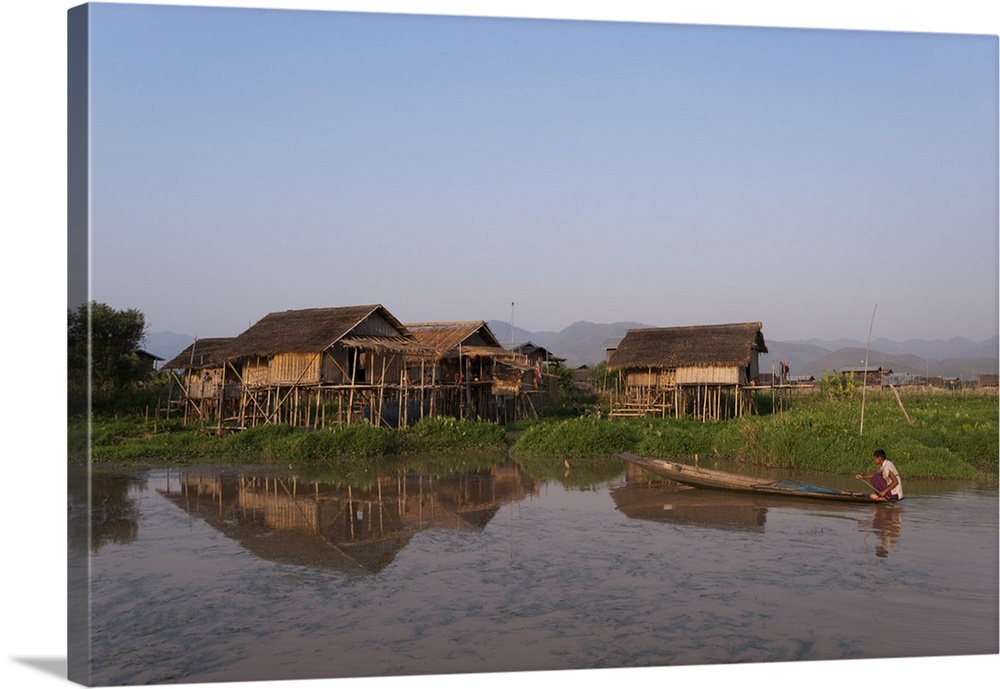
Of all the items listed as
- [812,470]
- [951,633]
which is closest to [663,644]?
[951,633]

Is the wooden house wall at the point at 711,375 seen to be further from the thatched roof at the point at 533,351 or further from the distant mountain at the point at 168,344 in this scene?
the distant mountain at the point at 168,344

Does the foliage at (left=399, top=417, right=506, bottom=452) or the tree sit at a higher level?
the tree

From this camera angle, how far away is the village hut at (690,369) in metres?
22.8

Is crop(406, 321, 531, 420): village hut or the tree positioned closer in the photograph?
the tree

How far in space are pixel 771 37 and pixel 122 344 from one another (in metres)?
19.8

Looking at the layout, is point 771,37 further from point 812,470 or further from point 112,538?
point 812,470

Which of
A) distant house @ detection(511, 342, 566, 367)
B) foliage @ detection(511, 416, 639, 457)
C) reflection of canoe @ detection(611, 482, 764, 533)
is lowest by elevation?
reflection of canoe @ detection(611, 482, 764, 533)

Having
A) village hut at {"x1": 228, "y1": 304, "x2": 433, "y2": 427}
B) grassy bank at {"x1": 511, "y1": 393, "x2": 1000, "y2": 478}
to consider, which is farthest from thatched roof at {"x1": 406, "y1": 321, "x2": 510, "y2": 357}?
grassy bank at {"x1": 511, "y1": 393, "x2": 1000, "y2": 478}

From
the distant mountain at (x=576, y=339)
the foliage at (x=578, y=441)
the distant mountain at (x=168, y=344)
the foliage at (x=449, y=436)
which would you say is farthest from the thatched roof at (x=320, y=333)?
the distant mountain at (x=168, y=344)

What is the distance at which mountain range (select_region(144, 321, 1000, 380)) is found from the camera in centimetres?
779

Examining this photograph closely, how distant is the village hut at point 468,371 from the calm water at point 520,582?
10.7 meters

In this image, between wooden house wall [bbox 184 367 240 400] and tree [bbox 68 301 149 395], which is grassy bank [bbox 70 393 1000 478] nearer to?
tree [bbox 68 301 149 395]

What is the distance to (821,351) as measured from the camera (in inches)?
3179

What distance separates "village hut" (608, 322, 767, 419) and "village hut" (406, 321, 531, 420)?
300 cm
